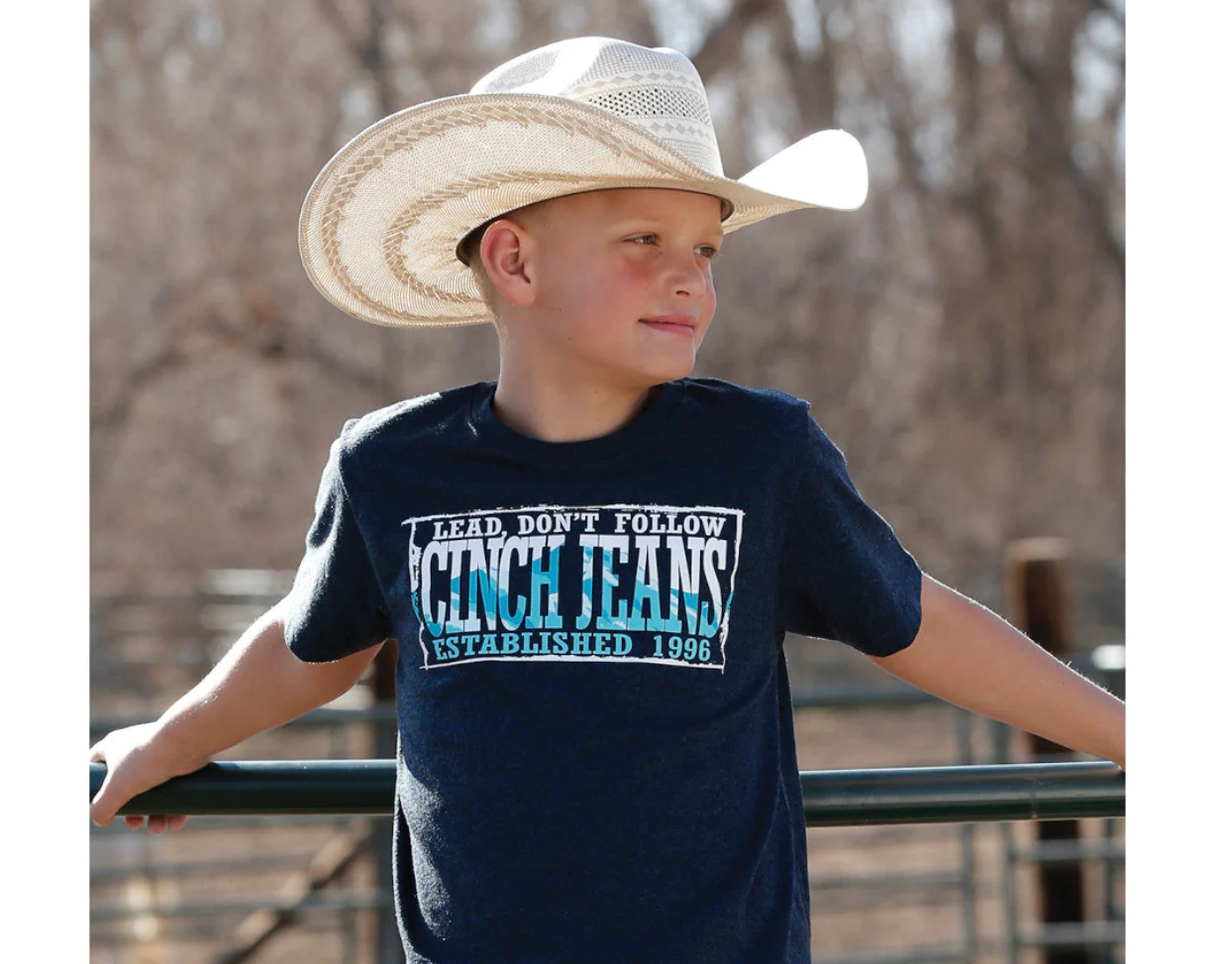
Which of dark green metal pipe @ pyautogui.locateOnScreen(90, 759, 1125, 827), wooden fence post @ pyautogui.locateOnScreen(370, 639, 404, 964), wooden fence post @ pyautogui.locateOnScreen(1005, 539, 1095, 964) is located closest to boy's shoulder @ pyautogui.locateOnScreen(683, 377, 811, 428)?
dark green metal pipe @ pyautogui.locateOnScreen(90, 759, 1125, 827)

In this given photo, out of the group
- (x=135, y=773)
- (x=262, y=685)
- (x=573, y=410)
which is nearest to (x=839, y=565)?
(x=573, y=410)

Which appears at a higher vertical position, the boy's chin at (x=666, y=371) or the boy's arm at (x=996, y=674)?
the boy's chin at (x=666, y=371)

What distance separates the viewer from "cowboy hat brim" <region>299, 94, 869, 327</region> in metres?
1.40

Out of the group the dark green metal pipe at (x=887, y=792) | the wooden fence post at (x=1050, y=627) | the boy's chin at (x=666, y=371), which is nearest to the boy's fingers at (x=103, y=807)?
the dark green metal pipe at (x=887, y=792)

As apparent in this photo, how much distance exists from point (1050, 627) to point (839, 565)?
4319 millimetres

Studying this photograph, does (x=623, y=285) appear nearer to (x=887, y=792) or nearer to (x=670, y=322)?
(x=670, y=322)

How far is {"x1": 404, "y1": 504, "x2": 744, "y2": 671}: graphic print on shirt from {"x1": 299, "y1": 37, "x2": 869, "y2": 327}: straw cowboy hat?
0.31 metres

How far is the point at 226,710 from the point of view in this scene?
1582 millimetres

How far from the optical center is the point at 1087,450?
46.0 ft

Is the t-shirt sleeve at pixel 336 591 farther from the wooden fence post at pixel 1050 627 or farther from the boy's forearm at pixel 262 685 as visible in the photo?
the wooden fence post at pixel 1050 627

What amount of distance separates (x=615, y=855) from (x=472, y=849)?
0.41 ft

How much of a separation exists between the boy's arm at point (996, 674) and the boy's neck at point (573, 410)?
32 cm

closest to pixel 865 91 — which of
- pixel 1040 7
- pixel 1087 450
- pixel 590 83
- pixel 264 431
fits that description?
pixel 1040 7

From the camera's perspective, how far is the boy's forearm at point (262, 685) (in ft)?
5.19
